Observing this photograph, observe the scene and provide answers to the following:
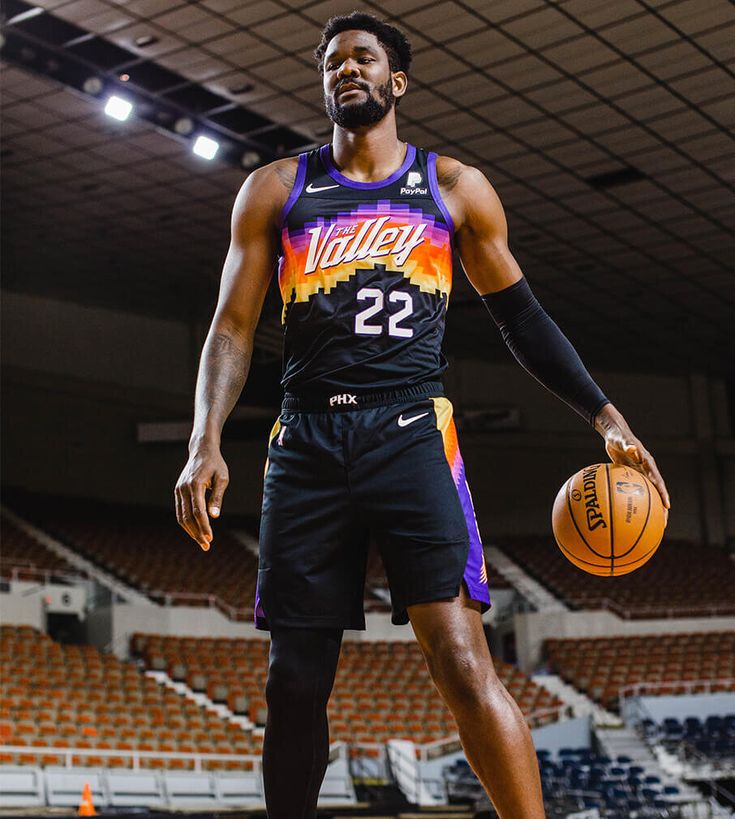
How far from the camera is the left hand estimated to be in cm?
295

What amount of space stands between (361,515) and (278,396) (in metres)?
22.5

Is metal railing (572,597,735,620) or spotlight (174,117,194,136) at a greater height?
spotlight (174,117,194,136)

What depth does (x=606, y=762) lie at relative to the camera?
59.0ft

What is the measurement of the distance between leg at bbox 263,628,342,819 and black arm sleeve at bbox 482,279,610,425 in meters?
0.87

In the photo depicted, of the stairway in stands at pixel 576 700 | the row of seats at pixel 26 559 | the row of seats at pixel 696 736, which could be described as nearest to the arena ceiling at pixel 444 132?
the row of seats at pixel 26 559

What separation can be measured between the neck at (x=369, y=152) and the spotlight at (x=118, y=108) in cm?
1343

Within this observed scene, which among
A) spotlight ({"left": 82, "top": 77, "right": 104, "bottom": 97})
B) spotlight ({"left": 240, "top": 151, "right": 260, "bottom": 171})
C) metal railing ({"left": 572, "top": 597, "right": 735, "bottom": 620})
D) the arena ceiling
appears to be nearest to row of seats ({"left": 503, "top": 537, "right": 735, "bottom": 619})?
metal railing ({"left": 572, "top": 597, "right": 735, "bottom": 620})

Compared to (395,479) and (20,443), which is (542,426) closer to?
(20,443)

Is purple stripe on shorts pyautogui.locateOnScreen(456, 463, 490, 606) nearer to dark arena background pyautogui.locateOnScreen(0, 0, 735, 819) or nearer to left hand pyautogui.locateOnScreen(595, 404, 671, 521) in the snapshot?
left hand pyautogui.locateOnScreen(595, 404, 671, 521)

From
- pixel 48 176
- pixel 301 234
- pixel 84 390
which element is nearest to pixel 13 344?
pixel 84 390

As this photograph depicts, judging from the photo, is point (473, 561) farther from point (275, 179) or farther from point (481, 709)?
point (275, 179)

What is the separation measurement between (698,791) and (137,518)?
1346 centimetres

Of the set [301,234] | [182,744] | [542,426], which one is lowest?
[182,744]

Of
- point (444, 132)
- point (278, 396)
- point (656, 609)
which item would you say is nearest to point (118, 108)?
point (444, 132)
